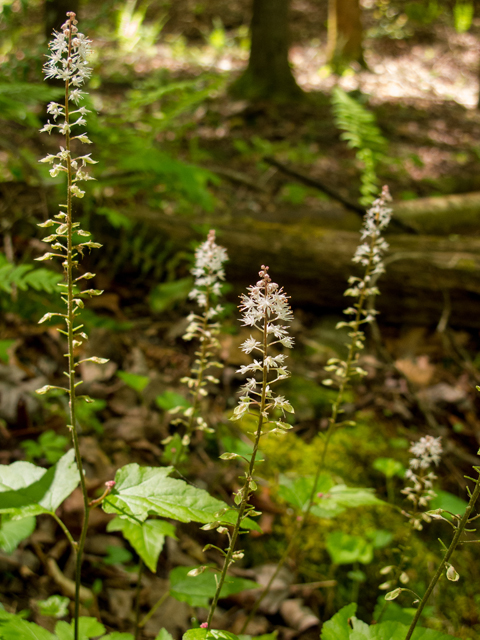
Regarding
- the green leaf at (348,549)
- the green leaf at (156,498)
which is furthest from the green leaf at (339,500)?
the green leaf at (156,498)

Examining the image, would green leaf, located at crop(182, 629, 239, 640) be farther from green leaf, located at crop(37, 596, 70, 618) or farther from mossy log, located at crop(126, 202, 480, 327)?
mossy log, located at crop(126, 202, 480, 327)

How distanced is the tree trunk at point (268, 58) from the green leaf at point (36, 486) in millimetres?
9702

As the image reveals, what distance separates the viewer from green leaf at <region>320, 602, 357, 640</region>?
4.81ft

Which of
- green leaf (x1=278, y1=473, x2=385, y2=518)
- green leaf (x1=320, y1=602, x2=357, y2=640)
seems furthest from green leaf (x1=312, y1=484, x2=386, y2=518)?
green leaf (x1=320, y1=602, x2=357, y2=640)

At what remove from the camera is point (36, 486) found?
1.57 metres

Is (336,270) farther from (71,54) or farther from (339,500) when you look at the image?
(71,54)

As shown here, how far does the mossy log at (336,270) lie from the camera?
4.30 meters

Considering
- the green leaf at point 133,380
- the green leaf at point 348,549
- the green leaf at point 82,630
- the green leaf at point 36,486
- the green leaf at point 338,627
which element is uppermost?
the green leaf at point 36,486

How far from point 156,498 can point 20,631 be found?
59 centimetres

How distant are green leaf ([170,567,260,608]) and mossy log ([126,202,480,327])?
282 centimetres

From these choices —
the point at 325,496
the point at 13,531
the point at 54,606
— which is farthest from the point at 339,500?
the point at 13,531

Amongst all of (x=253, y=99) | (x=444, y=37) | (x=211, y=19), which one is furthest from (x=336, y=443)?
(x=444, y=37)

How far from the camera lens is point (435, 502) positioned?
2.61 m

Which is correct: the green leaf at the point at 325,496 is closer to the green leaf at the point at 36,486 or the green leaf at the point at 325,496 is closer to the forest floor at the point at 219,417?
the forest floor at the point at 219,417
